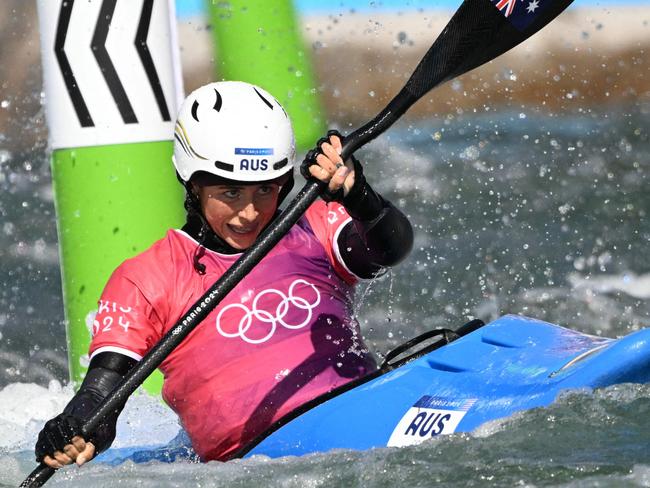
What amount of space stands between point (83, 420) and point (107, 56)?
6.52 feet

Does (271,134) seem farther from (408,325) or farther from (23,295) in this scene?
(23,295)

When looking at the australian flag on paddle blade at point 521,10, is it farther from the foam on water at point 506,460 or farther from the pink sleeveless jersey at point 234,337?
the foam on water at point 506,460

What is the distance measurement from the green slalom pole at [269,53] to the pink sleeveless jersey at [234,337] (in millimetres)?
1916

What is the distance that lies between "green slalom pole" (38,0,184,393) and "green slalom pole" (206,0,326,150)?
45 cm

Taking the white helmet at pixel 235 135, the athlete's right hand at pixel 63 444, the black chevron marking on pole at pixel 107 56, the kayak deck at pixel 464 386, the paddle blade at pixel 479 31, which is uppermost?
the paddle blade at pixel 479 31

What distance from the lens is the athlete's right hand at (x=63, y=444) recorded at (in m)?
2.93

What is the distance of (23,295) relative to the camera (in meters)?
6.28

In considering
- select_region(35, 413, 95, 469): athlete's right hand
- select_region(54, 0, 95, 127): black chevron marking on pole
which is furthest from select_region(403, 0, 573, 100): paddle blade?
select_region(54, 0, 95, 127): black chevron marking on pole

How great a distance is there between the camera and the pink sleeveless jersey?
3.23 meters

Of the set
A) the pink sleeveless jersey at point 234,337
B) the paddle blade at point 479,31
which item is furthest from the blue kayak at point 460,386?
the paddle blade at point 479,31

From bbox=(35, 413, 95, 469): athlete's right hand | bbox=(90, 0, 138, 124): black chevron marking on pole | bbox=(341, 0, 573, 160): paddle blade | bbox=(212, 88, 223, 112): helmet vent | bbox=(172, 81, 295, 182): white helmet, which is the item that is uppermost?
bbox=(341, 0, 573, 160): paddle blade

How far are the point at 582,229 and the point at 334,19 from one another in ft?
13.0

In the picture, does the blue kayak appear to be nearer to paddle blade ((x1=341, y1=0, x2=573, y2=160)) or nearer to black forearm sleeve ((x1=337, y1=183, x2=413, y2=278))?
black forearm sleeve ((x1=337, y1=183, x2=413, y2=278))

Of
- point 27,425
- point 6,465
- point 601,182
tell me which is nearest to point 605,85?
point 601,182
